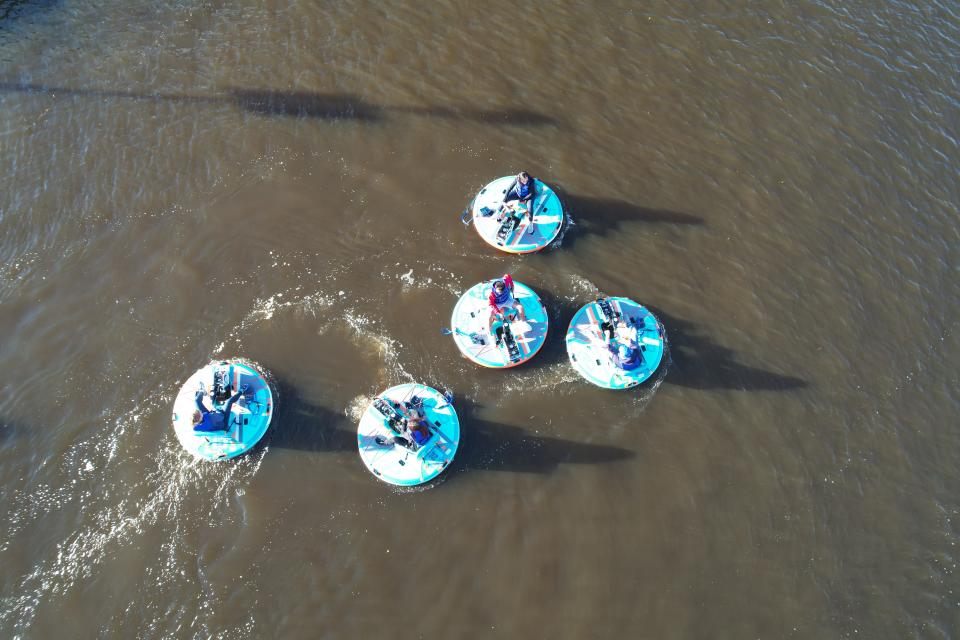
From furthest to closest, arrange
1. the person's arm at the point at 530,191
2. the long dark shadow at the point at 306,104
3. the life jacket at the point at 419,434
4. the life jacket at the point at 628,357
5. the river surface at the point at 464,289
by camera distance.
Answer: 1. the long dark shadow at the point at 306,104
2. the person's arm at the point at 530,191
3. the life jacket at the point at 628,357
4. the life jacket at the point at 419,434
5. the river surface at the point at 464,289

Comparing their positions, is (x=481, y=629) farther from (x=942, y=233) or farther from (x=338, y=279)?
(x=942, y=233)

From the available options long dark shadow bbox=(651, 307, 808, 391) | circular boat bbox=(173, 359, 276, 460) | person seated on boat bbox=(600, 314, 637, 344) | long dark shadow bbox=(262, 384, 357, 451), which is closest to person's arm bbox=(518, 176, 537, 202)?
person seated on boat bbox=(600, 314, 637, 344)

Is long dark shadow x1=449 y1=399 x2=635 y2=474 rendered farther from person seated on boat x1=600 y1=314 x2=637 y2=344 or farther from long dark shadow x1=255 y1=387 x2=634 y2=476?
person seated on boat x1=600 y1=314 x2=637 y2=344

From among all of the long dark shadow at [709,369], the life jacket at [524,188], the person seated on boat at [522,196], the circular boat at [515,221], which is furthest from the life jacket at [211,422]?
the long dark shadow at [709,369]

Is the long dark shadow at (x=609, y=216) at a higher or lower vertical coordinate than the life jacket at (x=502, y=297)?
higher

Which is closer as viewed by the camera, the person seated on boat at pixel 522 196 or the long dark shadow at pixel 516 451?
the long dark shadow at pixel 516 451

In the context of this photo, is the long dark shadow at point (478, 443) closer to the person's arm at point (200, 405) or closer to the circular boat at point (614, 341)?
the person's arm at point (200, 405)
